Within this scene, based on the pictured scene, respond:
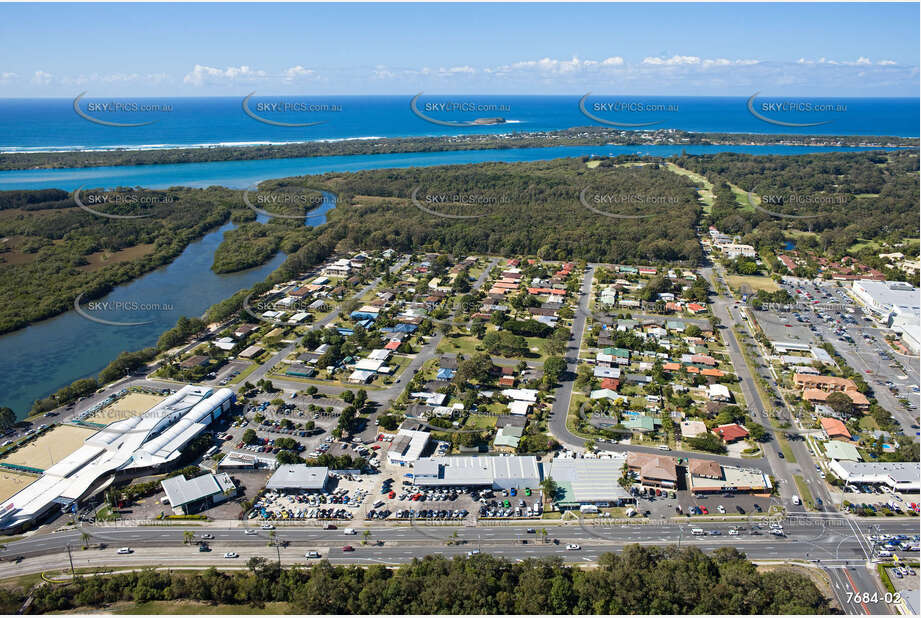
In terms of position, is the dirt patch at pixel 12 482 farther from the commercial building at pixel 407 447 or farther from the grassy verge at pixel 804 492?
the grassy verge at pixel 804 492

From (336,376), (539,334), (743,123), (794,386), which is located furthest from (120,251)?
(743,123)

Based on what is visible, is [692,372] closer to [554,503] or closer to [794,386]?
[794,386]

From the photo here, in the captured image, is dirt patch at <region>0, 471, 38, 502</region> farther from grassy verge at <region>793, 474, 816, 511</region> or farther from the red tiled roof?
grassy verge at <region>793, 474, 816, 511</region>

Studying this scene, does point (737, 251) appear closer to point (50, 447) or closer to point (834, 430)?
point (834, 430)

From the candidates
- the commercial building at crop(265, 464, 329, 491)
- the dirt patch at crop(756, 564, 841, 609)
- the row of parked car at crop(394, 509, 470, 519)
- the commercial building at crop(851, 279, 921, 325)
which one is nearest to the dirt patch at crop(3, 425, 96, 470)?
the commercial building at crop(265, 464, 329, 491)

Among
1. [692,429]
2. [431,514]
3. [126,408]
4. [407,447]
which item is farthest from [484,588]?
[126,408]
